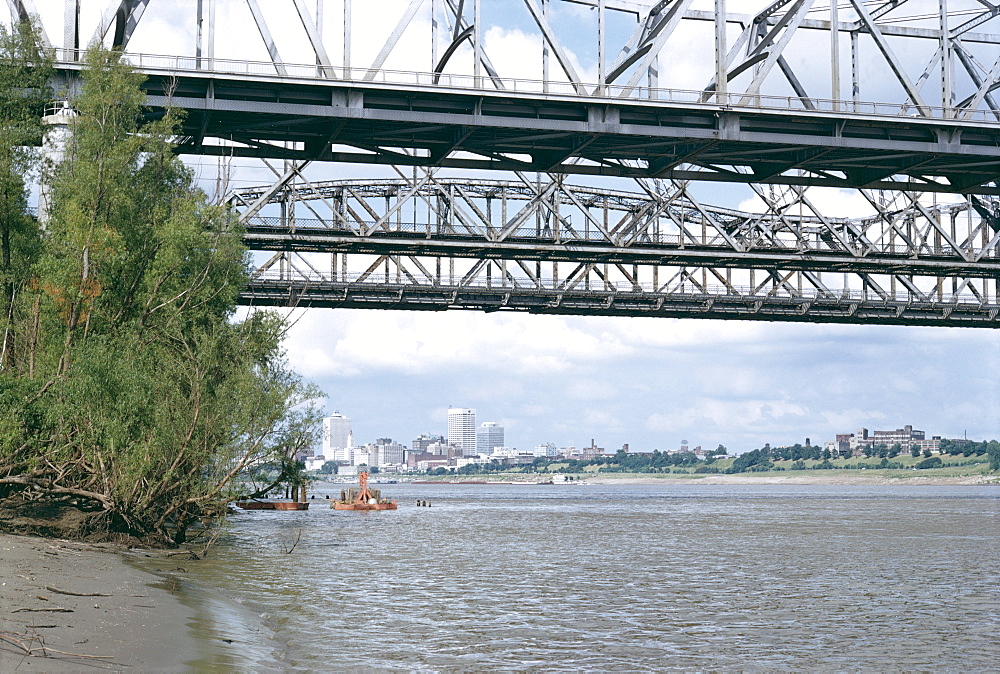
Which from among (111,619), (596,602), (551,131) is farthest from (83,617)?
(551,131)

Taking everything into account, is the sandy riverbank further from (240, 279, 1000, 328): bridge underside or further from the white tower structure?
(240, 279, 1000, 328): bridge underside

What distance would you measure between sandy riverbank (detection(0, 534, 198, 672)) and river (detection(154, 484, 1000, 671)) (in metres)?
0.58

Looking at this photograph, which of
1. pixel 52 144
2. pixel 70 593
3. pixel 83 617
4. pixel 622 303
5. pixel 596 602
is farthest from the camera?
pixel 622 303

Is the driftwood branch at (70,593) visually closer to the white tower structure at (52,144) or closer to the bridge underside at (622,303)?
the white tower structure at (52,144)

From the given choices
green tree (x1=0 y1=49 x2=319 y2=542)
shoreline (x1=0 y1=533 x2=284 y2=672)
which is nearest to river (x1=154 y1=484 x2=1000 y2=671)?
shoreline (x1=0 y1=533 x2=284 y2=672)

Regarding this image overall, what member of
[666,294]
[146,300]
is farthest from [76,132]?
[666,294]

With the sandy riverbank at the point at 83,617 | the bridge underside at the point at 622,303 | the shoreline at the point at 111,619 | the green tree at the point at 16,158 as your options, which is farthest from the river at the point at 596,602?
the bridge underside at the point at 622,303

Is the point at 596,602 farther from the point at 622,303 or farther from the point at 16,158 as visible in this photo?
the point at 622,303

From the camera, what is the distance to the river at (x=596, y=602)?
53.3 ft

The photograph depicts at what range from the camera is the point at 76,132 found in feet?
93.4

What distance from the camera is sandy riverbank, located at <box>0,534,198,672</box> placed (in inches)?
437

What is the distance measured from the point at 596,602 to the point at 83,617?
1214cm

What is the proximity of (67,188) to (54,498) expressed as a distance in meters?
7.51

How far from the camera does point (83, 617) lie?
13500 mm
